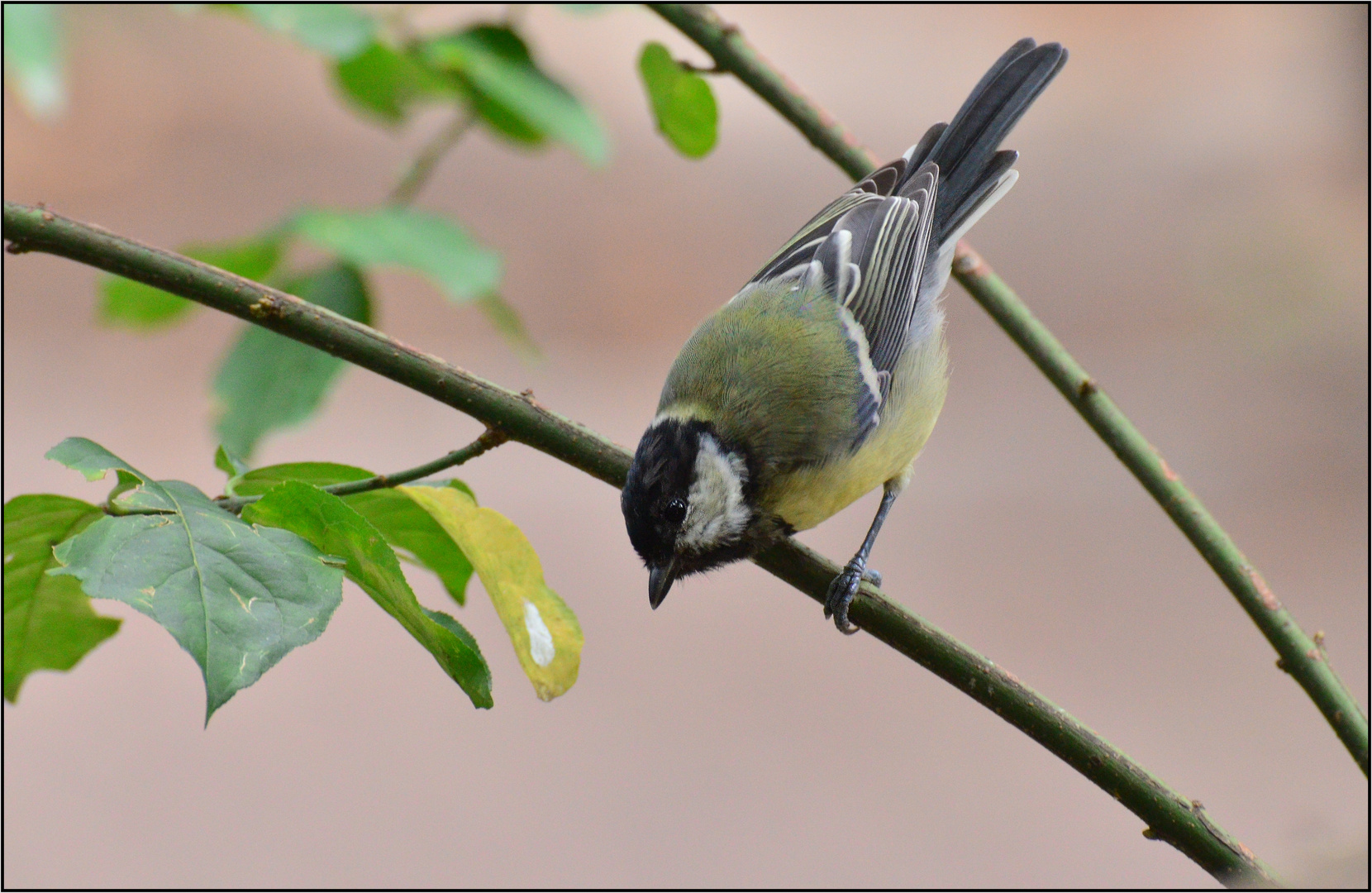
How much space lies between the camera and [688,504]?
5.30 feet

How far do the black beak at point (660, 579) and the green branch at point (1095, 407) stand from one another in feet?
1.87

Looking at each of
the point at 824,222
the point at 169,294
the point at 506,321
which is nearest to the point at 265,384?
the point at 169,294

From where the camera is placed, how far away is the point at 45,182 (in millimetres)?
6605

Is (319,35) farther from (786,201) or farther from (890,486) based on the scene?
(786,201)

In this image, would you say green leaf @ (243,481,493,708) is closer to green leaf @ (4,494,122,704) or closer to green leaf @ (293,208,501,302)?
green leaf @ (4,494,122,704)

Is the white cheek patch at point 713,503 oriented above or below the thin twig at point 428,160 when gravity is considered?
below

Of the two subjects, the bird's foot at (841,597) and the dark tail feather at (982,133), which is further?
the dark tail feather at (982,133)

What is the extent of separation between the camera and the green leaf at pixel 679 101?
157 centimetres

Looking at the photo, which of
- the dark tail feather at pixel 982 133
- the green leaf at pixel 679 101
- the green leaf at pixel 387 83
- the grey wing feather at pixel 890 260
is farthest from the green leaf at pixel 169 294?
the dark tail feather at pixel 982 133

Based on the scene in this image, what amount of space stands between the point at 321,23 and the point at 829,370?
0.91 m

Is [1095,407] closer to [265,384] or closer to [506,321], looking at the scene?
[506,321]

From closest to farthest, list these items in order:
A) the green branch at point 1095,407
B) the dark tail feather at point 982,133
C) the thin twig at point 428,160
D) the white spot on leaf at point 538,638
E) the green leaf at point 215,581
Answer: the green leaf at point 215,581, the white spot on leaf at point 538,638, the green branch at point 1095,407, the thin twig at point 428,160, the dark tail feather at point 982,133

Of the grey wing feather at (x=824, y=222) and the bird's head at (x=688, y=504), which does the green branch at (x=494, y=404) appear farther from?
the grey wing feather at (x=824, y=222)

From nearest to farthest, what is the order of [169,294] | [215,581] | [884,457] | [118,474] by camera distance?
[215,581] < [118,474] < [169,294] < [884,457]
